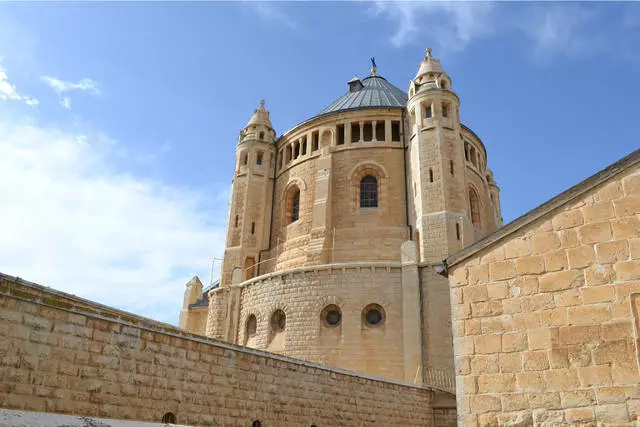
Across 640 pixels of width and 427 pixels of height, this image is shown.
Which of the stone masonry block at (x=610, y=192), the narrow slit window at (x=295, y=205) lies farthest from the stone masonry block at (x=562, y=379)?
the narrow slit window at (x=295, y=205)

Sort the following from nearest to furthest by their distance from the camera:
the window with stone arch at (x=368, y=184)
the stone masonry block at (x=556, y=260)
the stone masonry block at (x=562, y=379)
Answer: the stone masonry block at (x=562, y=379) < the stone masonry block at (x=556, y=260) < the window with stone arch at (x=368, y=184)

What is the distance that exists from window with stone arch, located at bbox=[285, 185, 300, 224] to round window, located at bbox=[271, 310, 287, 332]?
6.59 m

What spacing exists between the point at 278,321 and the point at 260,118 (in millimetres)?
13597

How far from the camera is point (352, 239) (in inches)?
980

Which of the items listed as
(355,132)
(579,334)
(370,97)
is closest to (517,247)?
(579,334)

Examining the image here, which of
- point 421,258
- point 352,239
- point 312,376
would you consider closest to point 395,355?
point 421,258

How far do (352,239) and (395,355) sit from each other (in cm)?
682

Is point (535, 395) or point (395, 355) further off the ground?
point (395, 355)

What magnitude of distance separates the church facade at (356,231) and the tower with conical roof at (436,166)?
61mm

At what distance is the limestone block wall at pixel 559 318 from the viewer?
6832mm

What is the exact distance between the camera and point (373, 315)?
2083 cm

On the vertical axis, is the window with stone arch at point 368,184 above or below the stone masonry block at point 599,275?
above

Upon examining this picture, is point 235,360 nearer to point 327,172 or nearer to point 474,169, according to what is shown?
point 327,172

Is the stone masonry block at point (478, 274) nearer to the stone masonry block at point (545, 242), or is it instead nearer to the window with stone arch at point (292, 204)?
the stone masonry block at point (545, 242)
